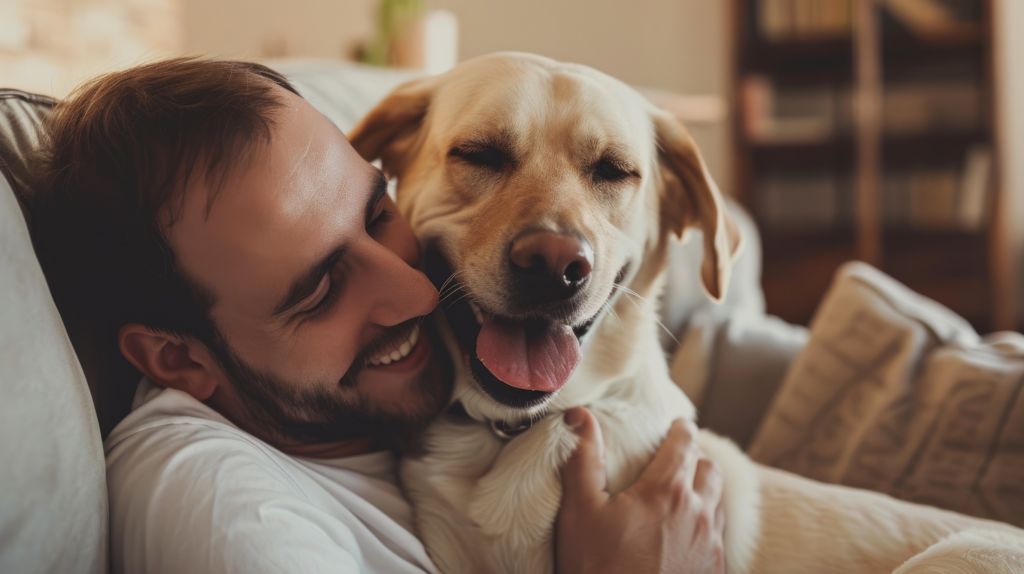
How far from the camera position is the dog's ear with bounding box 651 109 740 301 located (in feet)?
4.18

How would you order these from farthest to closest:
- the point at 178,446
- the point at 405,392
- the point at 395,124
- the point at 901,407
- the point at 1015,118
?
the point at 1015,118 < the point at 901,407 < the point at 395,124 < the point at 405,392 < the point at 178,446

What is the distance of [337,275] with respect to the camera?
3.28 feet

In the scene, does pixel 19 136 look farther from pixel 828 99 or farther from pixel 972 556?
pixel 828 99

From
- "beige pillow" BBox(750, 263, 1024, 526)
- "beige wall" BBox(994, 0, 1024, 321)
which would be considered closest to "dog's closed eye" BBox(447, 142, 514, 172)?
"beige pillow" BBox(750, 263, 1024, 526)

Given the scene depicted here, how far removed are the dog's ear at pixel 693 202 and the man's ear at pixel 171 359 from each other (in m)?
0.75

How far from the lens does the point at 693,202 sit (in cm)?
135

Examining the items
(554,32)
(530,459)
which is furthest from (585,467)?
(554,32)

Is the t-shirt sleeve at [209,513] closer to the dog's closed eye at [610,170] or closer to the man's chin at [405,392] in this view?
the man's chin at [405,392]

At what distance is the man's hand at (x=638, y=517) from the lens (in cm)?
104

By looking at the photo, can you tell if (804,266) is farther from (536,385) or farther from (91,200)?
(91,200)

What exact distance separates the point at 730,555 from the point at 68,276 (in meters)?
0.95

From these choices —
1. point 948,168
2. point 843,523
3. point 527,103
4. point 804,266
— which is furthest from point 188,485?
point 948,168

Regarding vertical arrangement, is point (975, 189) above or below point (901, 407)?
below

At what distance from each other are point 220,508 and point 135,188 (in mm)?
369
